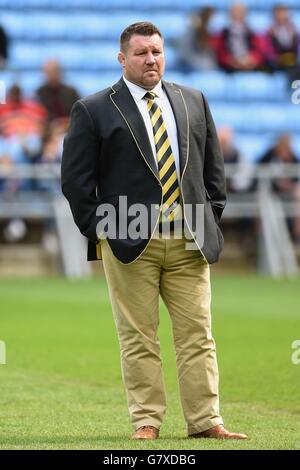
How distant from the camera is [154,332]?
22.6 ft

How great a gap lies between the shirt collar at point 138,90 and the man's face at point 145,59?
0.04m

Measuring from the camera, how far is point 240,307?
49.4ft

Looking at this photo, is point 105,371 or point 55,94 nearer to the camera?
point 105,371

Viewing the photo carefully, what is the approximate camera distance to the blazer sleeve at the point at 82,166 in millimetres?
6785

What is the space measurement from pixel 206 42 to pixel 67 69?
2.45m

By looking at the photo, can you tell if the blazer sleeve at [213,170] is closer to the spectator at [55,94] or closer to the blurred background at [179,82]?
the blurred background at [179,82]

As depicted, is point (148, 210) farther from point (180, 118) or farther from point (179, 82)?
point (179, 82)

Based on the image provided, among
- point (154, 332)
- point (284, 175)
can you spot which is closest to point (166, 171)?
point (154, 332)

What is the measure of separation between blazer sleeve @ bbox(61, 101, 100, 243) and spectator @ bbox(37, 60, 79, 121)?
42.9 feet

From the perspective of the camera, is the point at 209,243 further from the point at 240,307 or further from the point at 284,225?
the point at 284,225

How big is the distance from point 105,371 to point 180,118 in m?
3.78

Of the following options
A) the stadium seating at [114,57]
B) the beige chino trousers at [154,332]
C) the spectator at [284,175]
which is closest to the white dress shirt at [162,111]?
the beige chino trousers at [154,332]

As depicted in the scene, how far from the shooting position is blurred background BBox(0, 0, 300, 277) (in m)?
19.4

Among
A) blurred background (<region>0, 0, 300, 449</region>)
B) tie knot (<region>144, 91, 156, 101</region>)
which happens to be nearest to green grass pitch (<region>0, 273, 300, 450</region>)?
blurred background (<region>0, 0, 300, 449</region>)
